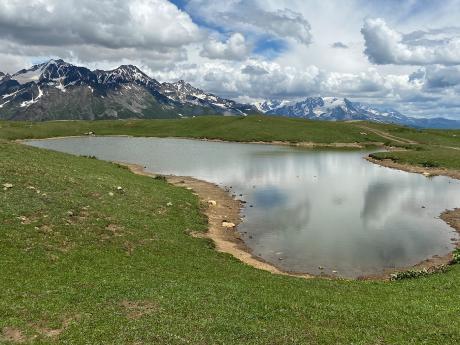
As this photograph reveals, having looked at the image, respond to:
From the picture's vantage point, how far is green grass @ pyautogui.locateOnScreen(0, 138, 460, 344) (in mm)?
21953

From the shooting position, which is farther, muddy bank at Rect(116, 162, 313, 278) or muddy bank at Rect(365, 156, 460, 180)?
muddy bank at Rect(365, 156, 460, 180)

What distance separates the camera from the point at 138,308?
2470cm

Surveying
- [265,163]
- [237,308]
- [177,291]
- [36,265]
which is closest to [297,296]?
[237,308]

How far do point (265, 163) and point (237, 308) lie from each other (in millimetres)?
93921

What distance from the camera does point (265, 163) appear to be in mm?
117938

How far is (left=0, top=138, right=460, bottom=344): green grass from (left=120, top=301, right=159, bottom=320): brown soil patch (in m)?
0.06

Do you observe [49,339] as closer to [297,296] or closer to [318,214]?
[297,296]

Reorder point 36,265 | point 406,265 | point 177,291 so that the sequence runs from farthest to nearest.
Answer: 1. point 406,265
2. point 36,265
3. point 177,291

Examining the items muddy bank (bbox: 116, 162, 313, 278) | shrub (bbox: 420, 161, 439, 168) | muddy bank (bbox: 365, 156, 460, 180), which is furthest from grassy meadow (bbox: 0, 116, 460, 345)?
shrub (bbox: 420, 161, 439, 168)

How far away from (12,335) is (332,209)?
53110 millimetres

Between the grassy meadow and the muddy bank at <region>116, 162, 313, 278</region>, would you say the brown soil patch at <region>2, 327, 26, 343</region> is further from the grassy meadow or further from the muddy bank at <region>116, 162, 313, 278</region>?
the muddy bank at <region>116, 162, 313, 278</region>

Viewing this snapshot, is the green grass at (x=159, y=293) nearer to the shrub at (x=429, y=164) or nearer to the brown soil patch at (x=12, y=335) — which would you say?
the brown soil patch at (x=12, y=335)

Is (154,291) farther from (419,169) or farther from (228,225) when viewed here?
(419,169)

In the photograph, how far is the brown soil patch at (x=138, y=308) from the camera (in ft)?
77.9
